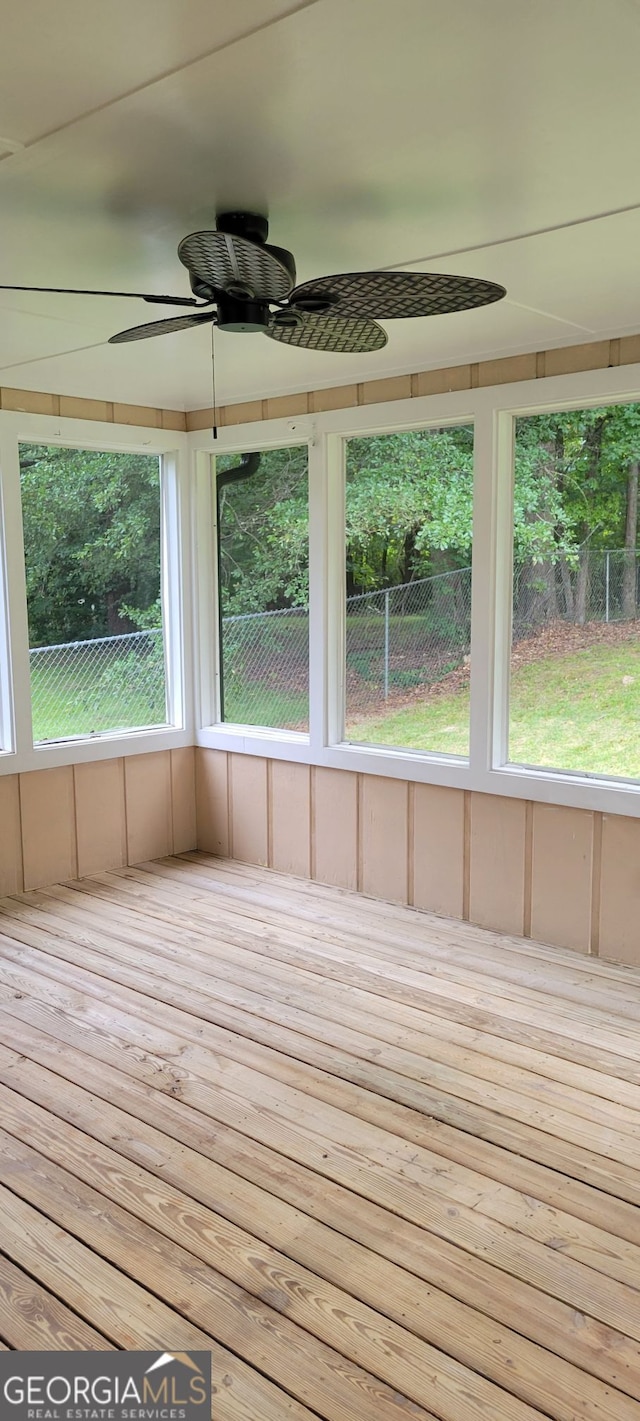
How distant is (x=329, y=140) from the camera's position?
202cm

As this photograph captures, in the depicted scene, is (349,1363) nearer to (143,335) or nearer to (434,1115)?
(434,1115)

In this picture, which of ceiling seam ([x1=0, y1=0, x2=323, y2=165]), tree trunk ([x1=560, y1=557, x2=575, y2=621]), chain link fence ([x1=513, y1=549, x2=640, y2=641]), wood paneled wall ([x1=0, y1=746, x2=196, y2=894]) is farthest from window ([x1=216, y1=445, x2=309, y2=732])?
ceiling seam ([x1=0, y1=0, x2=323, y2=165])

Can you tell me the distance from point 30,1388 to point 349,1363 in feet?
1.96

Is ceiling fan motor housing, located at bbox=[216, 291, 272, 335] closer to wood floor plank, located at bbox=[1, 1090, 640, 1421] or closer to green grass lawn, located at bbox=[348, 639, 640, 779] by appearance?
green grass lawn, located at bbox=[348, 639, 640, 779]

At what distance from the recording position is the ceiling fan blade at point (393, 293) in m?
2.04

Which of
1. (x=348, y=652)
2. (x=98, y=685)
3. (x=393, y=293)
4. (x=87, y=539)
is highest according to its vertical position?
(x=393, y=293)

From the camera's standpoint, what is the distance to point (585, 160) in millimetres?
2123

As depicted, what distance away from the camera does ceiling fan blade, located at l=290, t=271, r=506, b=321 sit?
204 centimetres

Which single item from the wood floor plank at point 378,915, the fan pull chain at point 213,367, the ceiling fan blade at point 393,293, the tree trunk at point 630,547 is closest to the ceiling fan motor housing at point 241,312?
the ceiling fan blade at point 393,293

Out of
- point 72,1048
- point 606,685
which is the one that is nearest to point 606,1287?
point 72,1048

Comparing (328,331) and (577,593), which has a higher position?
(328,331)

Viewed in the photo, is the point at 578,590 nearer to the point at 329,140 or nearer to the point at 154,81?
the point at 329,140

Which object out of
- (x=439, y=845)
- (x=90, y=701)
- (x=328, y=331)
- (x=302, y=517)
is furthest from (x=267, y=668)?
(x=328, y=331)
